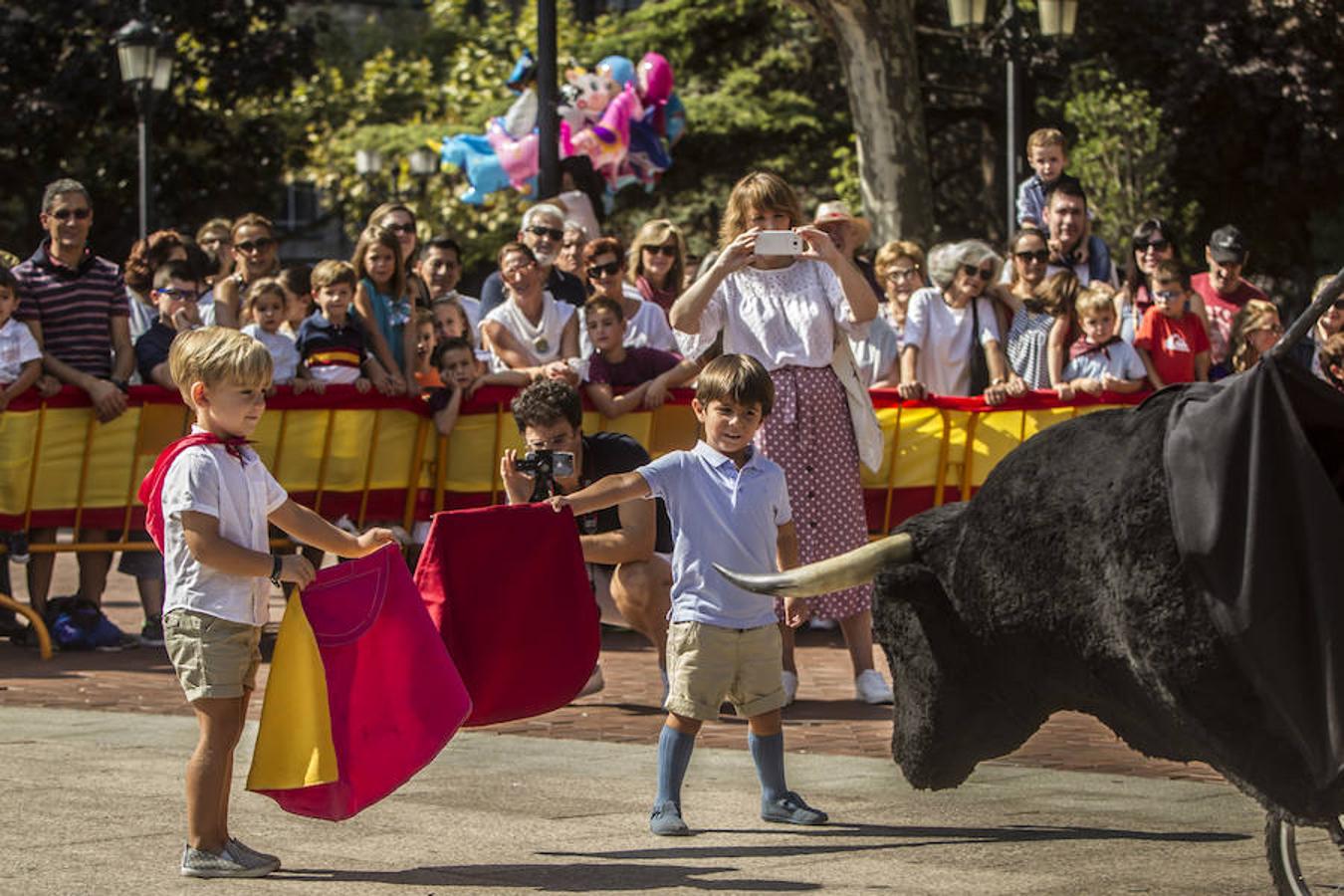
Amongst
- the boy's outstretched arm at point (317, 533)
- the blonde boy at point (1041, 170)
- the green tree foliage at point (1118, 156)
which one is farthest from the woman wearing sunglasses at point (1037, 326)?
the green tree foliage at point (1118, 156)

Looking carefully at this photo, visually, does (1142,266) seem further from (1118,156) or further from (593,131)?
(1118,156)

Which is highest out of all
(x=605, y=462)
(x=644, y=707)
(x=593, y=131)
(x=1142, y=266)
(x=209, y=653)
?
(x=593, y=131)

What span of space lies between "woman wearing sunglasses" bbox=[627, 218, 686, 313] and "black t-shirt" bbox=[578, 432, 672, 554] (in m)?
3.39

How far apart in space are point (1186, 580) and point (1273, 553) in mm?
188

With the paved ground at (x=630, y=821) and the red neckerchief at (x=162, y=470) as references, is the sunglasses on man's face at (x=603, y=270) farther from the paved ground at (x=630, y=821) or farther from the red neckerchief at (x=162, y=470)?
the red neckerchief at (x=162, y=470)

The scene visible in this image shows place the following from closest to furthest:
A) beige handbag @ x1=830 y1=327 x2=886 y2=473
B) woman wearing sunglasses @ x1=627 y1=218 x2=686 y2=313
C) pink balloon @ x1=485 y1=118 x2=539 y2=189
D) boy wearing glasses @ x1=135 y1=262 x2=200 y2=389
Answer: beige handbag @ x1=830 y1=327 x2=886 y2=473 < boy wearing glasses @ x1=135 y1=262 x2=200 y2=389 < woman wearing sunglasses @ x1=627 y1=218 x2=686 y2=313 < pink balloon @ x1=485 y1=118 x2=539 y2=189

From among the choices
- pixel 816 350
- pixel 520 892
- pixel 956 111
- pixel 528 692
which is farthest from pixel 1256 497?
pixel 956 111

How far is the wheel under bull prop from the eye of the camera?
4734 mm

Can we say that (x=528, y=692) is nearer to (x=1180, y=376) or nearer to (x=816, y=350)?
(x=816, y=350)

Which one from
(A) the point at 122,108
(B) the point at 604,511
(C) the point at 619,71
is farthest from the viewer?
(A) the point at 122,108

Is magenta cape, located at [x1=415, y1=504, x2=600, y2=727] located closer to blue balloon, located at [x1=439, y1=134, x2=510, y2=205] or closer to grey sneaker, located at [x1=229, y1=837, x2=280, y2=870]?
grey sneaker, located at [x1=229, y1=837, x2=280, y2=870]

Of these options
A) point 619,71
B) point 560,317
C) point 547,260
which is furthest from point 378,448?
point 619,71

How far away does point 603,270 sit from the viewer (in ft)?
38.1

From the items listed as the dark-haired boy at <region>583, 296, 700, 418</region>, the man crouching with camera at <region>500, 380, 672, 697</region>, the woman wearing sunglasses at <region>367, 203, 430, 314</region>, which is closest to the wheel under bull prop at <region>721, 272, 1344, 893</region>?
the man crouching with camera at <region>500, 380, 672, 697</region>
